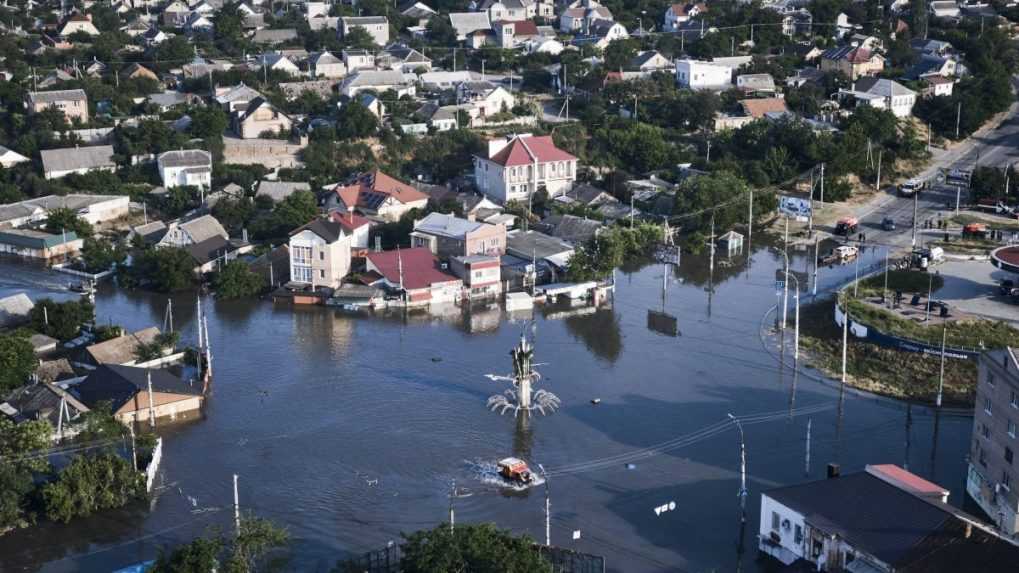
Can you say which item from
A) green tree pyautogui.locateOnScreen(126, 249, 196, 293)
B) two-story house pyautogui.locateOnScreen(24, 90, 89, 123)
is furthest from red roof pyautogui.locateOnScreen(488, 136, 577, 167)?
two-story house pyautogui.locateOnScreen(24, 90, 89, 123)

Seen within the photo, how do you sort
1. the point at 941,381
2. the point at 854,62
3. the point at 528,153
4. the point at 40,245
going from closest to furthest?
the point at 941,381 < the point at 40,245 < the point at 528,153 < the point at 854,62

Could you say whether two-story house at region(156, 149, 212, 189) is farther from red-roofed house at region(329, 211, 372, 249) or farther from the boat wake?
the boat wake

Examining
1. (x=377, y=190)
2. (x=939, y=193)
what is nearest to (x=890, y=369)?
(x=939, y=193)

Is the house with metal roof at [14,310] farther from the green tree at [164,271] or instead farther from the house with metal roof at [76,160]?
the house with metal roof at [76,160]

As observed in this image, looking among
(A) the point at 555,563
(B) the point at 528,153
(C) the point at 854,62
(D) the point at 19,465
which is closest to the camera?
(A) the point at 555,563

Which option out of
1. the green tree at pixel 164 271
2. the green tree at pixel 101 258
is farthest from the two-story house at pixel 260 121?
the green tree at pixel 164 271

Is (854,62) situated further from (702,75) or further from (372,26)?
(372,26)
